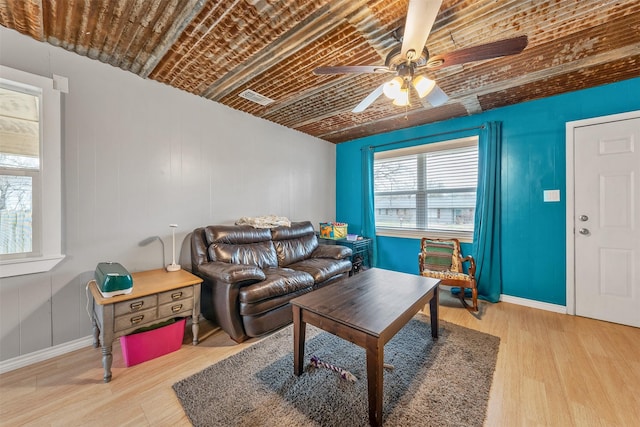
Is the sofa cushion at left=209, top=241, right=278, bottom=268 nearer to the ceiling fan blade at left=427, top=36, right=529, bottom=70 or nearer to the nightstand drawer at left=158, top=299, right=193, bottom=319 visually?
the nightstand drawer at left=158, top=299, right=193, bottom=319

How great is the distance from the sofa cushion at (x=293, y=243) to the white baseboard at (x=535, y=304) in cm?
255

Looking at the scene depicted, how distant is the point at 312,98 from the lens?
294 centimetres

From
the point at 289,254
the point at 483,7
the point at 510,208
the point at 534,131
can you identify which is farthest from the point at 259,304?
the point at 534,131

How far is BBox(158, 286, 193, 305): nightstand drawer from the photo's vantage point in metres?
1.95

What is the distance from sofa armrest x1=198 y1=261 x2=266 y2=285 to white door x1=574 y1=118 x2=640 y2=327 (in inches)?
135

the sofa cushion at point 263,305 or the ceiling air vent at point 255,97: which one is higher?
the ceiling air vent at point 255,97

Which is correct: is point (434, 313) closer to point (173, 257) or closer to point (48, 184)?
point (173, 257)

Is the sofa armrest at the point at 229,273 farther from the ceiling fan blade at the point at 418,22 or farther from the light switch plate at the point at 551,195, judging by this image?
the light switch plate at the point at 551,195

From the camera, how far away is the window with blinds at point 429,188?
11.5 ft

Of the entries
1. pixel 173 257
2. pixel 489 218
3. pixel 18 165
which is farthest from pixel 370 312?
pixel 18 165

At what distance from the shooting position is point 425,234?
3834 millimetres

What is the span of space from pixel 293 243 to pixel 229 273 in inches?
53.4

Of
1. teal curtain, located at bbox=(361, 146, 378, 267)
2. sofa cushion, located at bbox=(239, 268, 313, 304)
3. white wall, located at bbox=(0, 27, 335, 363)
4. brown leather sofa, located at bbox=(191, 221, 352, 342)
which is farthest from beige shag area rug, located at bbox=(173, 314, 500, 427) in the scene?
teal curtain, located at bbox=(361, 146, 378, 267)

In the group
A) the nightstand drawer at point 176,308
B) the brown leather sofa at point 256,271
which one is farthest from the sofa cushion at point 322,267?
the nightstand drawer at point 176,308
